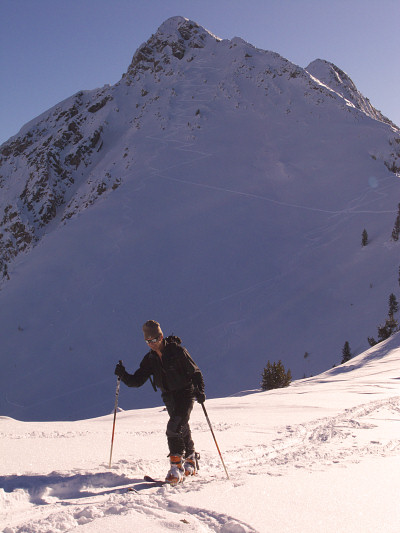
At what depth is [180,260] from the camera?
29.2 m

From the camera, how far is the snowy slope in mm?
2428

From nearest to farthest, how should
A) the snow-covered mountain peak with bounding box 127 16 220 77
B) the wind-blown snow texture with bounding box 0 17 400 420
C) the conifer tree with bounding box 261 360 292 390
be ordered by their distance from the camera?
the conifer tree with bounding box 261 360 292 390 → the wind-blown snow texture with bounding box 0 17 400 420 → the snow-covered mountain peak with bounding box 127 16 220 77

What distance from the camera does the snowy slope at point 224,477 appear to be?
2.43 m

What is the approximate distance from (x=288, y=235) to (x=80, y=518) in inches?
1149

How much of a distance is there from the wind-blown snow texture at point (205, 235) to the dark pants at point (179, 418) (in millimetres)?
15586

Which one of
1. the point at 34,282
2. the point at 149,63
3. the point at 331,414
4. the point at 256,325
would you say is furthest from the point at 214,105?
the point at 331,414

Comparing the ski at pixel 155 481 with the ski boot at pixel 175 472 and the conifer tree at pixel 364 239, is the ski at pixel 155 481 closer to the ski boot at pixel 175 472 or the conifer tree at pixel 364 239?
the ski boot at pixel 175 472

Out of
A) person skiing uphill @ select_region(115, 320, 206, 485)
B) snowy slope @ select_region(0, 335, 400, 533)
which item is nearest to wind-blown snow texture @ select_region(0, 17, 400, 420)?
snowy slope @ select_region(0, 335, 400, 533)

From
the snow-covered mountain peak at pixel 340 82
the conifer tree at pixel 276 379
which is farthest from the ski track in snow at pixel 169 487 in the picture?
the snow-covered mountain peak at pixel 340 82

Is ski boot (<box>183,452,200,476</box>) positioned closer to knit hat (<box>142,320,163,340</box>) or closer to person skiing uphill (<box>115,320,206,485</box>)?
person skiing uphill (<box>115,320,206,485</box>)

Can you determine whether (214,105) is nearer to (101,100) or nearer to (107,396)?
(101,100)

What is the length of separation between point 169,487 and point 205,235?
28190 millimetres

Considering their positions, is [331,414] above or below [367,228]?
below

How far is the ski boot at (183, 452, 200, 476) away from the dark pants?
43 millimetres
